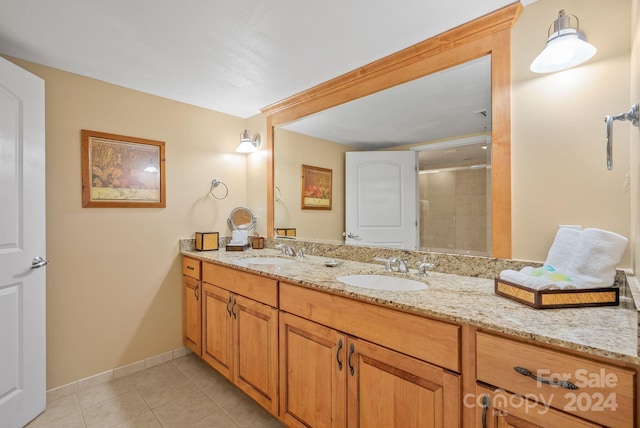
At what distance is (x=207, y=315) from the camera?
2225mm

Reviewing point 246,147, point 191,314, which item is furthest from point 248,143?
point 191,314

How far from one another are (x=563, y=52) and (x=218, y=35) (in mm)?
1599

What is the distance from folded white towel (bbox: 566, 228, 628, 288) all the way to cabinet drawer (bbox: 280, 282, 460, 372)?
0.53m

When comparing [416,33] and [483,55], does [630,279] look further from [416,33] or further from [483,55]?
[416,33]

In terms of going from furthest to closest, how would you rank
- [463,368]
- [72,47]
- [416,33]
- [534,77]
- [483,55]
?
[72,47] → [416,33] → [483,55] → [534,77] → [463,368]

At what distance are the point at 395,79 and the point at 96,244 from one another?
236 cm

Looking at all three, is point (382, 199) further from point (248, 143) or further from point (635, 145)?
point (248, 143)

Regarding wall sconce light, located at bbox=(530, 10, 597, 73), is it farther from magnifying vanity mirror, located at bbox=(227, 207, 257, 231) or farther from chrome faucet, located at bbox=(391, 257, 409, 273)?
magnifying vanity mirror, located at bbox=(227, 207, 257, 231)

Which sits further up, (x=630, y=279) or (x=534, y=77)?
(x=534, y=77)

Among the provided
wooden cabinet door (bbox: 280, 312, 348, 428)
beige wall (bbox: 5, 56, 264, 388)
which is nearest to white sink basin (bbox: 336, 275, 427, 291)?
wooden cabinet door (bbox: 280, 312, 348, 428)

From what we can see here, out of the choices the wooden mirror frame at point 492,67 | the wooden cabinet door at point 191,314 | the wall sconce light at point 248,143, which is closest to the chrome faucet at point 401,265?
the wooden mirror frame at point 492,67

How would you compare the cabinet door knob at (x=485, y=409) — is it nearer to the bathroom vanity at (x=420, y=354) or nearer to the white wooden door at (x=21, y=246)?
the bathroom vanity at (x=420, y=354)

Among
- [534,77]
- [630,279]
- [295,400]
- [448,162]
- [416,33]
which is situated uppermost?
[416,33]

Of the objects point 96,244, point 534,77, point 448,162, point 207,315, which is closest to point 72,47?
point 96,244
